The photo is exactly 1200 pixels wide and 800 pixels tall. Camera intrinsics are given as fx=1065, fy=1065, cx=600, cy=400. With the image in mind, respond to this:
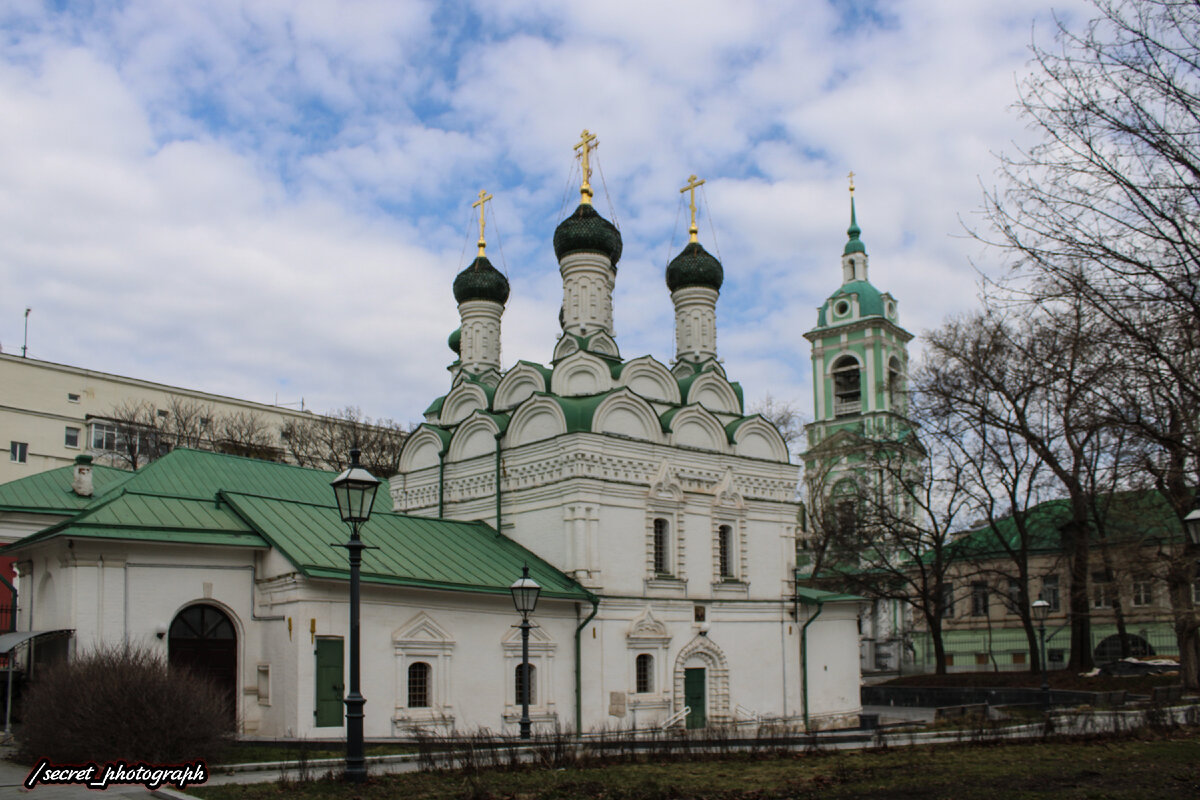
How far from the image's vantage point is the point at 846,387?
52.6 metres

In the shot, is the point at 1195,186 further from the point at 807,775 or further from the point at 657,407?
the point at 657,407

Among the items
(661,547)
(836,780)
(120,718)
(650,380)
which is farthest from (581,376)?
(836,780)

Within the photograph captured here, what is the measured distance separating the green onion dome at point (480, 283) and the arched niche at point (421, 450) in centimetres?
401

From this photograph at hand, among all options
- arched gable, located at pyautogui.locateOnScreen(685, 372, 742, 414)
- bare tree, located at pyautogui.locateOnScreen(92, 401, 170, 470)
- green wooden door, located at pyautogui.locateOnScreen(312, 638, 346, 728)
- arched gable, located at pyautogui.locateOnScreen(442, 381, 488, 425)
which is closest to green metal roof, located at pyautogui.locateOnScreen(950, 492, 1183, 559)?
arched gable, located at pyautogui.locateOnScreen(685, 372, 742, 414)

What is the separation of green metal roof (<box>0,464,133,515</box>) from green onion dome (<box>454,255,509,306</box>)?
9.24 m

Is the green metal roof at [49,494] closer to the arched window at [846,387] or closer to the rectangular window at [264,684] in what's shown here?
the rectangular window at [264,684]

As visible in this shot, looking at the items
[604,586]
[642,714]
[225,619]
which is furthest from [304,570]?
[642,714]

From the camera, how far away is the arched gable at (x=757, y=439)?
83.6ft

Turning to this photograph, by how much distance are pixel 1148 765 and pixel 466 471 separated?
642 inches

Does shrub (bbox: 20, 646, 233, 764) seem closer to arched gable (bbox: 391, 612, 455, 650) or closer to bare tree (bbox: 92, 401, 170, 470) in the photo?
arched gable (bbox: 391, 612, 455, 650)

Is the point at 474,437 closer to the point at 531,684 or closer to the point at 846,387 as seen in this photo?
the point at 531,684

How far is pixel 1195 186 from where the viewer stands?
873 centimetres

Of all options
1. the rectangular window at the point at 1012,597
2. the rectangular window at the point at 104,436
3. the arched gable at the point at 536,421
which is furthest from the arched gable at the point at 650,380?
the rectangular window at the point at 104,436

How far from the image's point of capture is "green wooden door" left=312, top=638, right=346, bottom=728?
16.8 metres
